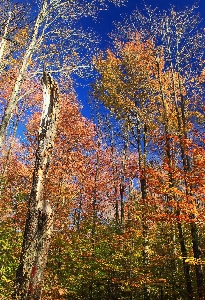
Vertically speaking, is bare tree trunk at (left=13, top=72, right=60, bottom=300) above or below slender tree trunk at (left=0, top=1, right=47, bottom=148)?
below

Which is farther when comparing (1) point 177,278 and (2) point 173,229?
(2) point 173,229

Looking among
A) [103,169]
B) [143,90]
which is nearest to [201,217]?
[143,90]

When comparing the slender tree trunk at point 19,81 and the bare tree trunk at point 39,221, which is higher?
the slender tree trunk at point 19,81

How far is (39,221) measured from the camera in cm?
481

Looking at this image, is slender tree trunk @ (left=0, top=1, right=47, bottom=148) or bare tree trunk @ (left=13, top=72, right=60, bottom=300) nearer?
bare tree trunk @ (left=13, top=72, right=60, bottom=300)

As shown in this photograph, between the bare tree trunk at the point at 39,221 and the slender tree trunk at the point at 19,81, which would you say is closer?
the bare tree trunk at the point at 39,221

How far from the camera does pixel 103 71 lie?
50.2 feet

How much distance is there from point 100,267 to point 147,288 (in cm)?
220

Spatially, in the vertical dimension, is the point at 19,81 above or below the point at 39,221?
above

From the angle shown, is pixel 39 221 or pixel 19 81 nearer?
pixel 39 221

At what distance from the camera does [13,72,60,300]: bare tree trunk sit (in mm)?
4426

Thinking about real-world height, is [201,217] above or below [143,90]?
below

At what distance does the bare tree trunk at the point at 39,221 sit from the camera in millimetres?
4426

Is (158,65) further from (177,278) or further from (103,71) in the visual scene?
(177,278)
